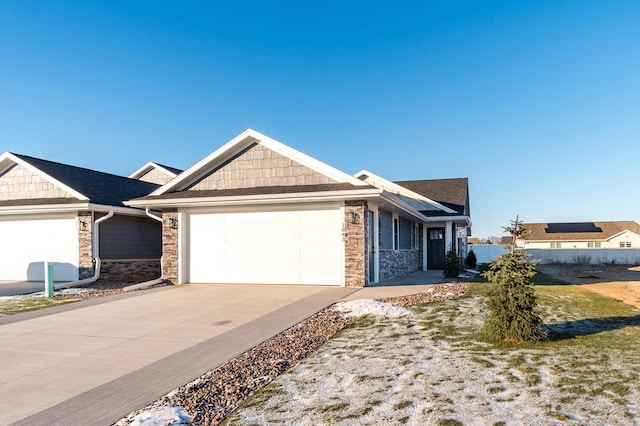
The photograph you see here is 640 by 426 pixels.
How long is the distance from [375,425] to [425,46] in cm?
1510

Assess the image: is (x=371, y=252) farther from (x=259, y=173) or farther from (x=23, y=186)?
(x=23, y=186)

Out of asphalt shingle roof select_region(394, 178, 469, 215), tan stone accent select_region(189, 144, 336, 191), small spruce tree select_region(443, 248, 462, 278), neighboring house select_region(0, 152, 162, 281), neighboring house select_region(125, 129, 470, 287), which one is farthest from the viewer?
asphalt shingle roof select_region(394, 178, 469, 215)

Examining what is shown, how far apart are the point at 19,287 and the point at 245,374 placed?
12.6 meters

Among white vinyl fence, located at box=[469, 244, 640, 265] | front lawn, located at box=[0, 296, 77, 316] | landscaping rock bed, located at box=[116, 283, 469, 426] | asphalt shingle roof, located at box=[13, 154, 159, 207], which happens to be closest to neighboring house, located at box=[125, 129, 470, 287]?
asphalt shingle roof, located at box=[13, 154, 159, 207]

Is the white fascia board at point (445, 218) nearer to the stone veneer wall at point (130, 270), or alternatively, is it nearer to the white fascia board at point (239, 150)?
the white fascia board at point (239, 150)

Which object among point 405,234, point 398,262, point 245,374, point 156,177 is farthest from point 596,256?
point 245,374

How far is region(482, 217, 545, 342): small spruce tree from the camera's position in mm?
6035

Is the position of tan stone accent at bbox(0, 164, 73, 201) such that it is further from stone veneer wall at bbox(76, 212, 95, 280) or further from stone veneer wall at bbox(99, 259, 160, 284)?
stone veneer wall at bbox(99, 259, 160, 284)

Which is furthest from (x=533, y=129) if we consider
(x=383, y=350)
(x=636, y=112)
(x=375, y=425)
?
(x=375, y=425)

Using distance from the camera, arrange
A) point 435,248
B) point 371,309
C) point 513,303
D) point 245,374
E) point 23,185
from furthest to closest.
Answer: point 435,248, point 23,185, point 371,309, point 513,303, point 245,374

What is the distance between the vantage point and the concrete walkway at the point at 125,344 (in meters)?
4.14

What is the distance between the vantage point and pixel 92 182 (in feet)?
54.9

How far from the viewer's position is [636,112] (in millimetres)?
14688

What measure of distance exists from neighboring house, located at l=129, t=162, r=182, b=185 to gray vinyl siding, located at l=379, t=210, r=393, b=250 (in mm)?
14384
